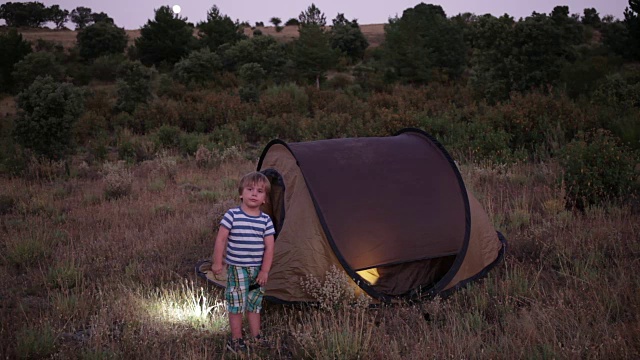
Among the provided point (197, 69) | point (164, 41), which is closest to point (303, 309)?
point (197, 69)

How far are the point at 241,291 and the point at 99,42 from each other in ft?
126

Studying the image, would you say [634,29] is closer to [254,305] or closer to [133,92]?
[133,92]

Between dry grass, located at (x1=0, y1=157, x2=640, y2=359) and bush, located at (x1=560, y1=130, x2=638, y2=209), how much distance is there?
0.30 m

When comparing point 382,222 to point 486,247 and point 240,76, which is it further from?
point 240,76

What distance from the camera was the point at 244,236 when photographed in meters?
3.81

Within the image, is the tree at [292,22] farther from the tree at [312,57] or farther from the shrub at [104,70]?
the shrub at [104,70]

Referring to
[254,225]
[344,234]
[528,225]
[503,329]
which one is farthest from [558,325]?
[528,225]

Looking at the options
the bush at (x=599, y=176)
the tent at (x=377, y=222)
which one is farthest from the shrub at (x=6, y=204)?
the bush at (x=599, y=176)

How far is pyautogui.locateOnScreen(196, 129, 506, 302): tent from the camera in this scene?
14.9ft

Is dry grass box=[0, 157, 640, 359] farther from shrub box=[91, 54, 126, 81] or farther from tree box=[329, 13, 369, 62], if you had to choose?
tree box=[329, 13, 369, 62]

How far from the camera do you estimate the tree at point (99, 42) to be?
36.8 meters

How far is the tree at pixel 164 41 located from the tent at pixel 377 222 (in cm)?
3155

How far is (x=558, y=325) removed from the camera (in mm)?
3830

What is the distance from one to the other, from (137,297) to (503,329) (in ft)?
10.1
